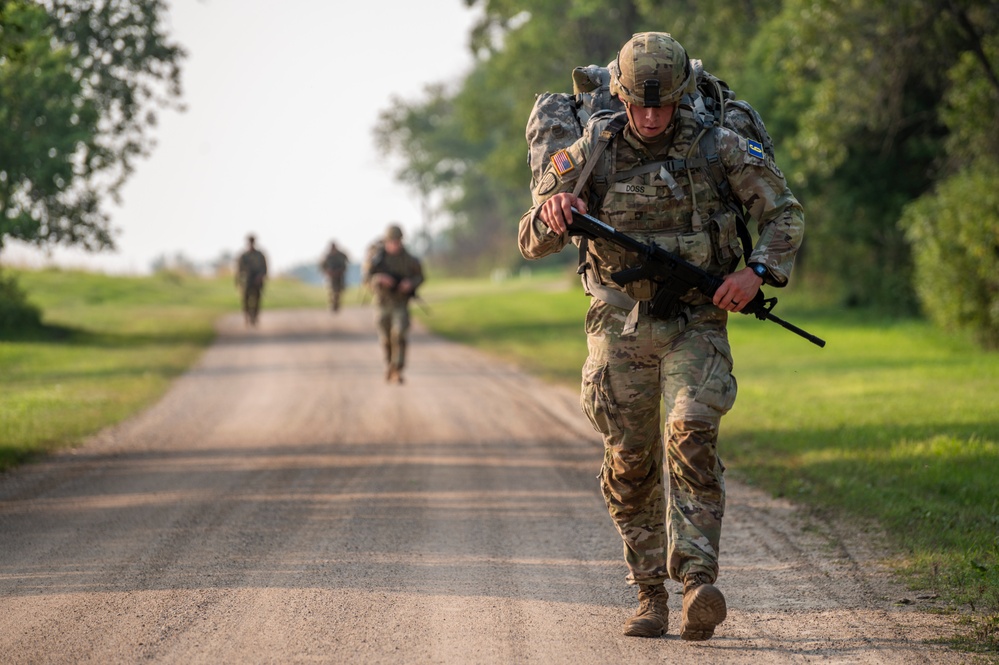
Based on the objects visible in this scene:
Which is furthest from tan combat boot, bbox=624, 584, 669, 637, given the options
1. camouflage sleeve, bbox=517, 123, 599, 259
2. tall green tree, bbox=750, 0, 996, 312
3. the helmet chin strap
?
tall green tree, bbox=750, 0, 996, 312

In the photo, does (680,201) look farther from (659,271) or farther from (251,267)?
(251,267)

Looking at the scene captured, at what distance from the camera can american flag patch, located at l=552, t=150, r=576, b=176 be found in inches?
198

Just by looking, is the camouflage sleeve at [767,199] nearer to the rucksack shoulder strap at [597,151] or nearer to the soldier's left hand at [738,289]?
the soldier's left hand at [738,289]

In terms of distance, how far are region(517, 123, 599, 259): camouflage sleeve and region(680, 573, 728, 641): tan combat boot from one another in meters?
1.48

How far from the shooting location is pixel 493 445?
36.6 ft

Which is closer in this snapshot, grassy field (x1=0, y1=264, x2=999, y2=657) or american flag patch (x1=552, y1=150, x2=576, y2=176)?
american flag patch (x1=552, y1=150, x2=576, y2=176)

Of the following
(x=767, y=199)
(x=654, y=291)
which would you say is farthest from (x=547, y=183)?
(x=767, y=199)

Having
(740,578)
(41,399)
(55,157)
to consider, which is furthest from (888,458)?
(55,157)

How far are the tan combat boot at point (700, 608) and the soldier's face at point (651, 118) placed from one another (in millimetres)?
1812

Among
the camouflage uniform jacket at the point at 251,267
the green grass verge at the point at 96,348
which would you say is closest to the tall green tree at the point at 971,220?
the green grass verge at the point at 96,348

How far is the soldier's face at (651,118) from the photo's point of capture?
485 cm

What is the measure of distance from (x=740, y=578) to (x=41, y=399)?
11.8m

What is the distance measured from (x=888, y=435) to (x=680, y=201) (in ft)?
20.7

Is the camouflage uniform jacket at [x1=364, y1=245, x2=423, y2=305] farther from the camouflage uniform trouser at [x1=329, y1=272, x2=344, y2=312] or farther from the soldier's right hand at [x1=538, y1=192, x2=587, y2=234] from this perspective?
the camouflage uniform trouser at [x1=329, y1=272, x2=344, y2=312]
